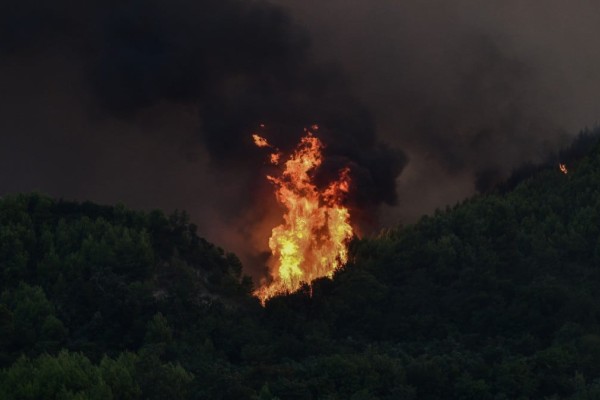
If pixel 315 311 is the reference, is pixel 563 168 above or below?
above

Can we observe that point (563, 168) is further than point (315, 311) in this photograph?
Yes

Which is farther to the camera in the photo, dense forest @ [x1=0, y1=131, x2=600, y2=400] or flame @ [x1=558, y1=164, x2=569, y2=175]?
flame @ [x1=558, y1=164, x2=569, y2=175]

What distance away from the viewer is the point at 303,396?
7700 cm

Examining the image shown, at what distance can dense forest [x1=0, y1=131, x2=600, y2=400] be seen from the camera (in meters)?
79.6

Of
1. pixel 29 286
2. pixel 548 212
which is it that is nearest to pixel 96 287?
pixel 29 286

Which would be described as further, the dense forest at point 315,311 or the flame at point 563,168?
the flame at point 563,168

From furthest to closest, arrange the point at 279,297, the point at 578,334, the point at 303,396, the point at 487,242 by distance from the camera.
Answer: the point at 487,242
the point at 279,297
the point at 578,334
the point at 303,396

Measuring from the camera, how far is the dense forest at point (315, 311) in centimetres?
7962

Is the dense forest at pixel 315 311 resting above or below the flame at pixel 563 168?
below

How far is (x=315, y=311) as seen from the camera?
3824 inches

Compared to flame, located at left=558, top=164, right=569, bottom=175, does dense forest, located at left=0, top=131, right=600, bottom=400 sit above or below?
below

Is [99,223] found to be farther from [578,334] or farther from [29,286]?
[578,334]

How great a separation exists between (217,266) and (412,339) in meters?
15.6

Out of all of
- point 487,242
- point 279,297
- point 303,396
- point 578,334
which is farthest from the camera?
point 487,242
